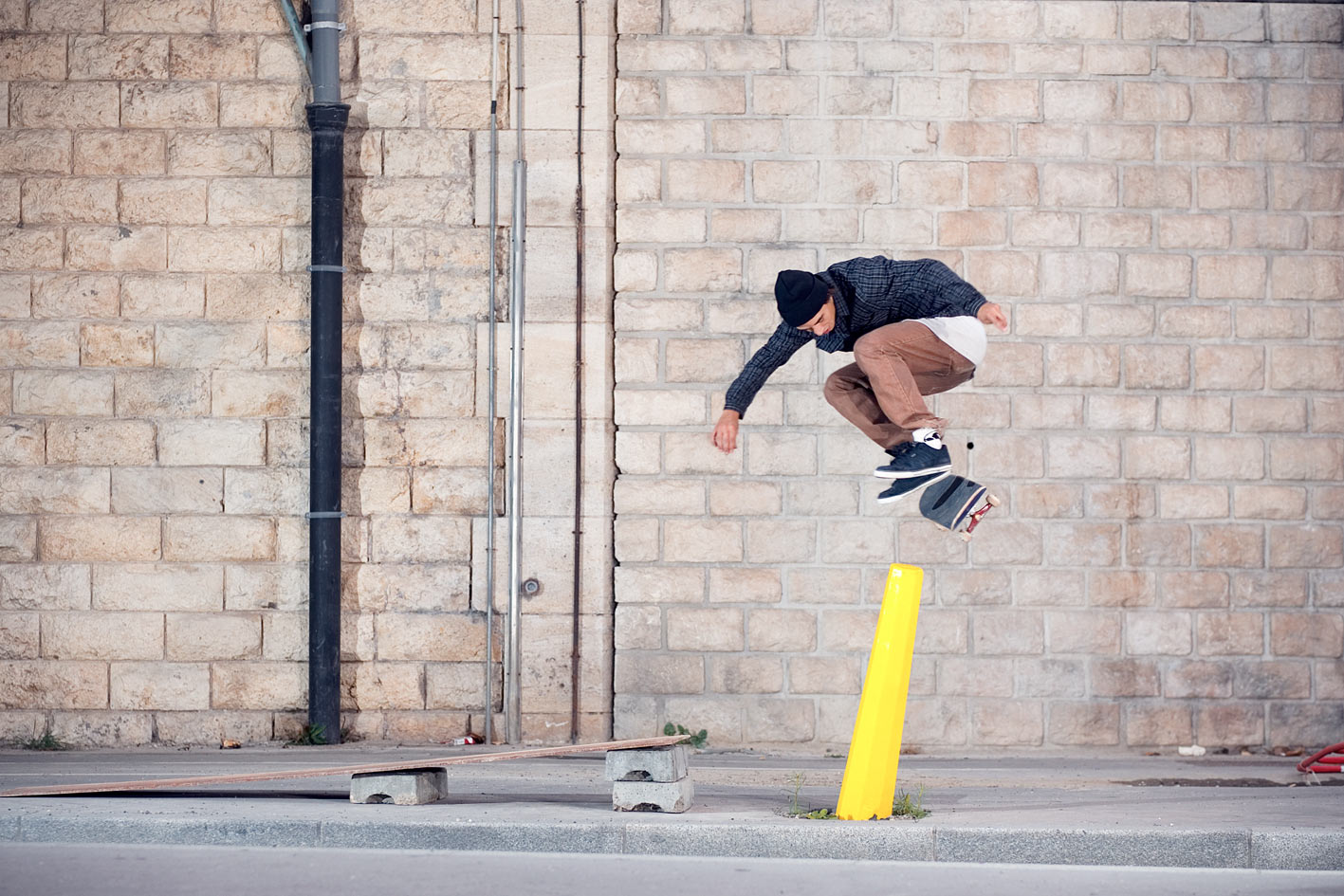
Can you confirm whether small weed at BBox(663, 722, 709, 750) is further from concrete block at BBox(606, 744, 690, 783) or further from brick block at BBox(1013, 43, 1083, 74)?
brick block at BBox(1013, 43, 1083, 74)

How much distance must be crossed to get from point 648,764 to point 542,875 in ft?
2.75

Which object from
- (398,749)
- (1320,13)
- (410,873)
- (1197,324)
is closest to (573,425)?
(398,749)

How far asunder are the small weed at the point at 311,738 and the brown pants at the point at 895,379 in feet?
12.3

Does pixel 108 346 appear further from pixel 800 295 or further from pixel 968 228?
pixel 968 228

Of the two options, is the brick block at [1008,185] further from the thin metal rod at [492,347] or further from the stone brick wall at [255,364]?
the thin metal rod at [492,347]

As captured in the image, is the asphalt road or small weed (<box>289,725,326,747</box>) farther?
small weed (<box>289,725,326,747</box>)

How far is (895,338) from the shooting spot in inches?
239

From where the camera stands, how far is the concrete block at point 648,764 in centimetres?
596

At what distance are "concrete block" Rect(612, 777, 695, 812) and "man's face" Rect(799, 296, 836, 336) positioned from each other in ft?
7.05

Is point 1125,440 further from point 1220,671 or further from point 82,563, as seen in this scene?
point 82,563

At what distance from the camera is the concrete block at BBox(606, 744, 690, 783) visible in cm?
596

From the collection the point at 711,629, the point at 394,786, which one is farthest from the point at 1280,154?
the point at 394,786

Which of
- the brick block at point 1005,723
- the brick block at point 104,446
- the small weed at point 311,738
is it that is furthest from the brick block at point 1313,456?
the brick block at point 104,446

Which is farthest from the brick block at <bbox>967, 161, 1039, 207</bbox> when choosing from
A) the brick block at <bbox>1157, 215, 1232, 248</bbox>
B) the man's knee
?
the man's knee
